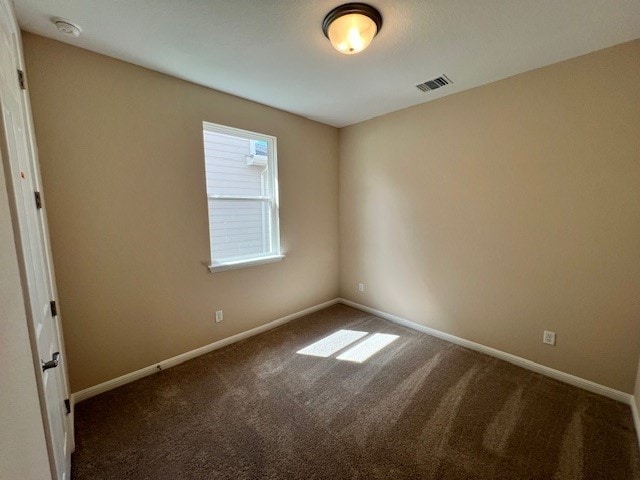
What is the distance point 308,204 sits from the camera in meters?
3.44

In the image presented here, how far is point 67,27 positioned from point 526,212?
3.56m

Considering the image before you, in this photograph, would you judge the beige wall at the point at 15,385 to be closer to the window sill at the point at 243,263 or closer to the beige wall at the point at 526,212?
the window sill at the point at 243,263

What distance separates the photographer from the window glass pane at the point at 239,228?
2725 millimetres

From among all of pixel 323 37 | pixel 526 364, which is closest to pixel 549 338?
pixel 526 364

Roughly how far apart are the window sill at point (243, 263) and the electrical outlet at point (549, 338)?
261 centimetres

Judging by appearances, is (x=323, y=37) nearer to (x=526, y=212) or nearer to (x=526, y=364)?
(x=526, y=212)

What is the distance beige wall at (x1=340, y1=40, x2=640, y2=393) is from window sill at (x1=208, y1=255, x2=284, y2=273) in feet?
4.55

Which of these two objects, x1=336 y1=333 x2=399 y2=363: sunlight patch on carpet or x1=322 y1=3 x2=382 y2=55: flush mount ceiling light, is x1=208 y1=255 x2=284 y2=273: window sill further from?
x1=322 y1=3 x2=382 y2=55: flush mount ceiling light

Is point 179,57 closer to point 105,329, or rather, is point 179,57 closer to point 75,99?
point 75,99

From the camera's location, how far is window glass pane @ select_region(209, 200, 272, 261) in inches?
107

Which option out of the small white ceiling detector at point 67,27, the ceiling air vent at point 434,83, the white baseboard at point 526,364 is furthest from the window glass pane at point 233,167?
the white baseboard at point 526,364

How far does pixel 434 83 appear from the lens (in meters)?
2.40

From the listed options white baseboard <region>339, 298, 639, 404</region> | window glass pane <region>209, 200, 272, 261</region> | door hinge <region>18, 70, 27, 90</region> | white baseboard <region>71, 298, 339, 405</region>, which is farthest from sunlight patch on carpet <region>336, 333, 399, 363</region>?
door hinge <region>18, 70, 27, 90</region>

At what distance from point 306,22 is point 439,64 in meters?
1.12
